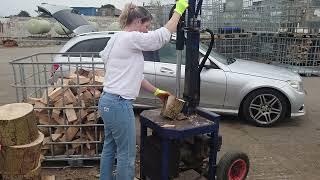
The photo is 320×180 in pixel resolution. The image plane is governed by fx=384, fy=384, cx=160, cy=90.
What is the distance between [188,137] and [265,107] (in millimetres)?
3426

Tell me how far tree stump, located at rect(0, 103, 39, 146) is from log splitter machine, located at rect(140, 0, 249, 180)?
1.09 m

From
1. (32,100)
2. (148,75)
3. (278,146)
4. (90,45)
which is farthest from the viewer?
(90,45)

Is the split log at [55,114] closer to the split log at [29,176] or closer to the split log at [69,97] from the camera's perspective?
the split log at [69,97]

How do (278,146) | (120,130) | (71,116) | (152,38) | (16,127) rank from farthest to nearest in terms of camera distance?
1. (278,146)
2. (71,116)
3. (16,127)
4. (120,130)
5. (152,38)

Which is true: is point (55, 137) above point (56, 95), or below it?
below

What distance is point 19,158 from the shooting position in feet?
11.7

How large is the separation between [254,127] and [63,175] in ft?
11.4

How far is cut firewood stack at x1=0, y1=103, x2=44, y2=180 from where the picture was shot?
139 inches

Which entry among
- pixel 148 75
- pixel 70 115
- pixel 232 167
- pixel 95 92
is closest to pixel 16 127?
pixel 70 115

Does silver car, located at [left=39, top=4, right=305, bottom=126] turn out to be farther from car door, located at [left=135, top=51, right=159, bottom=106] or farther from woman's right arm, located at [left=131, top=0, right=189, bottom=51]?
woman's right arm, located at [left=131, top=0, right=189, bottom=51]

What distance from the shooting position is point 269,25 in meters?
12.8

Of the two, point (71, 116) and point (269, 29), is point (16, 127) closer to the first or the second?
point (71, 116)

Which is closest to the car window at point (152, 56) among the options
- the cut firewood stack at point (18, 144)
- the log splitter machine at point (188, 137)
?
the log splitter machine at point (188, 137)

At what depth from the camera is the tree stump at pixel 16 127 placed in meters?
3.50
